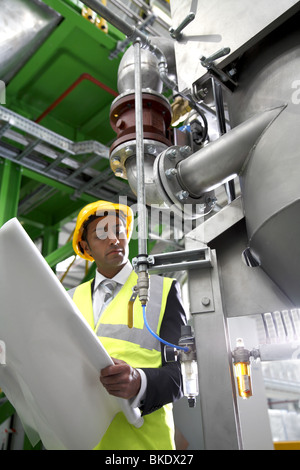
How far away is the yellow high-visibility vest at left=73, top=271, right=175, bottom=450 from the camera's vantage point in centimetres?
100

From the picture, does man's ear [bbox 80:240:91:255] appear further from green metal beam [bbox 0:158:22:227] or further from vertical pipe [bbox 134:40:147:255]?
green metal beam [bbox 0:158:22:227]

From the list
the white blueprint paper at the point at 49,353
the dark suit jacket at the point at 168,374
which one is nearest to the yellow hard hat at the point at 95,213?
the dark suit jacket at the point at 168,374

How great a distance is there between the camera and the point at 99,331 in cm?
118

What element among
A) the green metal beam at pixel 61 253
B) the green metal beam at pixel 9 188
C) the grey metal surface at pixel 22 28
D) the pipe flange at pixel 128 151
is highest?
the grey metal surface at pixel 22 28

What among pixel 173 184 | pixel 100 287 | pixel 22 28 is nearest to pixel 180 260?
pixel 173 184

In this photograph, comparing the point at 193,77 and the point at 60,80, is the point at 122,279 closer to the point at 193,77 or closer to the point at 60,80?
the point at 193,77

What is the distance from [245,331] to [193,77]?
2.22 meters

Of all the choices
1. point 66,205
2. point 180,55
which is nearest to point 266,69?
point 180,55

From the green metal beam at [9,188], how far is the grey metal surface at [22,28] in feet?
1.95

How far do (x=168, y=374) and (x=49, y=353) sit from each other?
388mm

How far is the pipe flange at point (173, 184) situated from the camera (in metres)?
0.85

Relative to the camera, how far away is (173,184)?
2.82 feet

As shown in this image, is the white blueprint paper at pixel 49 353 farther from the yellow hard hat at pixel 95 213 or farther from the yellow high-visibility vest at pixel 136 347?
the yellow hard hat at pixel 95 213

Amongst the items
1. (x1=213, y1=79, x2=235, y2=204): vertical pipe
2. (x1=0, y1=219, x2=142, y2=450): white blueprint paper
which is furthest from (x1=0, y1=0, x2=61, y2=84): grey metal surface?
(x1=0, y1=219, x2=142, y2=450): white blueprint paper
